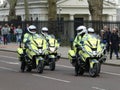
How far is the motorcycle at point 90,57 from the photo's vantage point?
728 inches

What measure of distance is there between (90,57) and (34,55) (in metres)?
2.54

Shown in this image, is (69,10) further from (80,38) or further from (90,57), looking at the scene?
(90,57)

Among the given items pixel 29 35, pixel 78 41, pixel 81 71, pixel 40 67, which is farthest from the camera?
pixel 29 35

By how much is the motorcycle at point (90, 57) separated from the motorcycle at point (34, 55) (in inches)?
53.0

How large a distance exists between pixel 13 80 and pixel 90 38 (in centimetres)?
341

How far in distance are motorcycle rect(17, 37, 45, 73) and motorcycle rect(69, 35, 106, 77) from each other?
1346mm

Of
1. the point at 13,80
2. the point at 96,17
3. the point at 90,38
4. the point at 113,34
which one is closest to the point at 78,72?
the point at 90,38

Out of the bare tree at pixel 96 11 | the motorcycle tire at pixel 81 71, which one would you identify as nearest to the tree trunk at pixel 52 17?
the bare tree at pixel 96 11

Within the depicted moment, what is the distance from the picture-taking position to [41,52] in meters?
20.0

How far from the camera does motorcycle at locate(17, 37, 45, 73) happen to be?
19922mm

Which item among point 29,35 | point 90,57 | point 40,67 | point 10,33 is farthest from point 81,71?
point 10,33

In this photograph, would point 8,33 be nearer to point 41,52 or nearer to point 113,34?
point 113,34

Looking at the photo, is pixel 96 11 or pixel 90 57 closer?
pixel 90 57

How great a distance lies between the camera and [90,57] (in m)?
18.6
